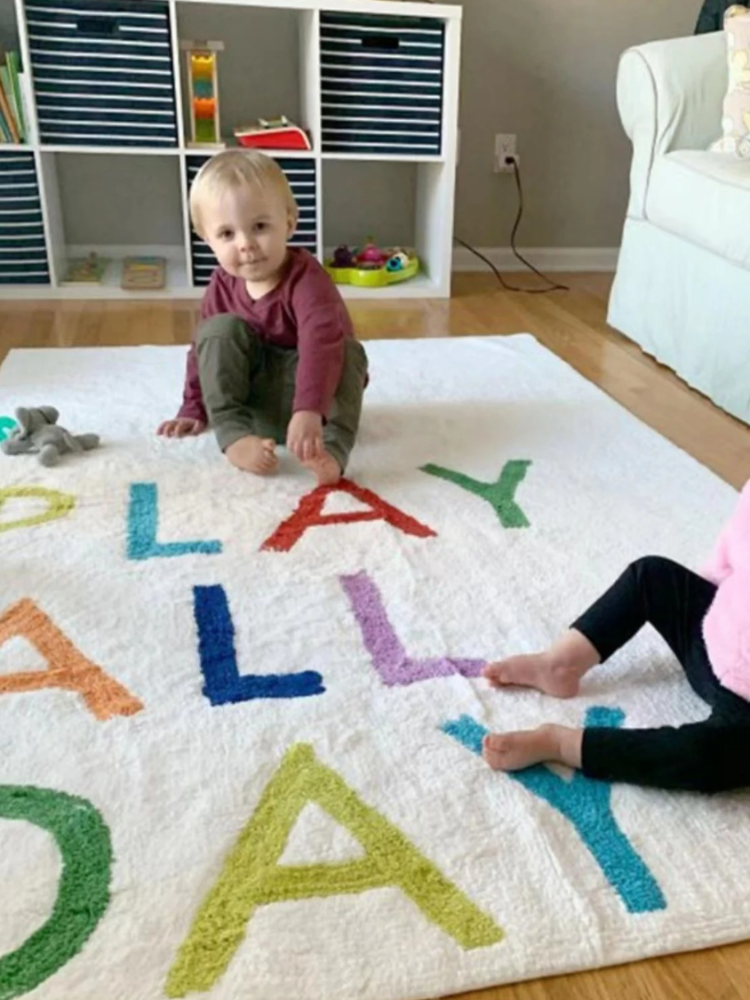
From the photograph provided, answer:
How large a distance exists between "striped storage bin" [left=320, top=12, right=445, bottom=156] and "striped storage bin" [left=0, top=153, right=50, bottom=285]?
752 millimetres

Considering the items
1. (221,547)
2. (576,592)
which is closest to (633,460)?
(576,592)

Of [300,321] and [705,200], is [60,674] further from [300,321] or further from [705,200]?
[705,200]

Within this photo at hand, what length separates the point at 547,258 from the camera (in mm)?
3014

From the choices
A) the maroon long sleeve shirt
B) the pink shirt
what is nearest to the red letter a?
the maroon long sleeve shirt

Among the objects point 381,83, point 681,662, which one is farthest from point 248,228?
point 381,83

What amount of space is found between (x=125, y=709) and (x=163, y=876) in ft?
0.70

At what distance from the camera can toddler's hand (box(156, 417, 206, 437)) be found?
1.56 meters

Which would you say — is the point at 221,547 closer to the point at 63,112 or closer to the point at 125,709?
the point at 125,709

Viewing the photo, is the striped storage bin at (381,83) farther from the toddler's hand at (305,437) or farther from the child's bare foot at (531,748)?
the child's bare foot at (531,748)

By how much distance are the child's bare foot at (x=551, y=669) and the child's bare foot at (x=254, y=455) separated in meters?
0.57

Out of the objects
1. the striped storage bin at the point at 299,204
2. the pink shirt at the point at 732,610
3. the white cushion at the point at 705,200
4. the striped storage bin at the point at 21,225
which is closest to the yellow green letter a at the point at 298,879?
the pink shirt at the point at 732,610

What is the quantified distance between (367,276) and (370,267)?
2.0 inches

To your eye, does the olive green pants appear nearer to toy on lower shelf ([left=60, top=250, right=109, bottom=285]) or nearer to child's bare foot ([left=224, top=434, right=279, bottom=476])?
child's bare foot ([left=224, top=434, right=279, bottom=476])

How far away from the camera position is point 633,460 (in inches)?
60.2
